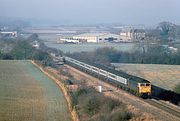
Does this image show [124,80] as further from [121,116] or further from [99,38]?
[99,38]

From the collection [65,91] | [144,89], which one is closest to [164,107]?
[144,89]

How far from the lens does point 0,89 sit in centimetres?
3102

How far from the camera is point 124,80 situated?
32.5 m

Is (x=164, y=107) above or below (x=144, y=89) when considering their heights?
below

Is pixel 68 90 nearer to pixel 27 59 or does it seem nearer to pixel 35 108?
pixel 35 108

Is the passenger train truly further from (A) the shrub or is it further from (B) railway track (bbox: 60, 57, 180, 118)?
(A) the shrub

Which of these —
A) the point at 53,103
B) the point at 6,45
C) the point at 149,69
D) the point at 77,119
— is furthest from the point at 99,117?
the point at 6,45

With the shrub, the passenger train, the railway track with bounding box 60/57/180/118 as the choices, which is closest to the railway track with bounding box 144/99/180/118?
the railway track with bounding box 60/57/180/118

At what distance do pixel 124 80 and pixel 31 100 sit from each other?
27.5 feet

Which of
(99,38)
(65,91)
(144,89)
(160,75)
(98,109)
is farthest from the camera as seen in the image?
(99,38)

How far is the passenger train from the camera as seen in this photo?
29.2 metres

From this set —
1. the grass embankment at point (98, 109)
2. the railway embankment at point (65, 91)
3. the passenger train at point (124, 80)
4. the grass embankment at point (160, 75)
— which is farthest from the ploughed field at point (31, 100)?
the grass embankment at point (160, 75)

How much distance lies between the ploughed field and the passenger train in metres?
→ 4.52

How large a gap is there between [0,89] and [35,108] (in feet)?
27.4
